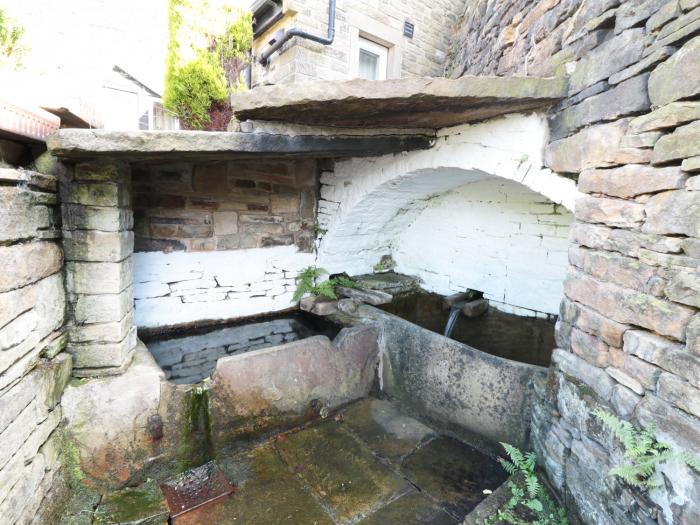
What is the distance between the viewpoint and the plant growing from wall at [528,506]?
1.80m

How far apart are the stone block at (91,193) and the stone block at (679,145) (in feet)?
8.66

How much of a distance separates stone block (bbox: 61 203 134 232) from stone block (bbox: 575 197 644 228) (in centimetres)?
254

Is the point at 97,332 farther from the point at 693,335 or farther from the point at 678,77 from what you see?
the point at 678,77

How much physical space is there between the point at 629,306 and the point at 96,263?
270cm

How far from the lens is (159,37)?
236 inches

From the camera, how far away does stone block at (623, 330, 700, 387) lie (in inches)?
50.2

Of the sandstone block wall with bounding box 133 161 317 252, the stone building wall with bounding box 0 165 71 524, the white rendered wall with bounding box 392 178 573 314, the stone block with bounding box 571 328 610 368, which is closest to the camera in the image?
the stone building wall with bounding box 0 165 71 524

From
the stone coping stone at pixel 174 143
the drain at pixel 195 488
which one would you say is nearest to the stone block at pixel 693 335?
the stone coping stone at pixel 174 143

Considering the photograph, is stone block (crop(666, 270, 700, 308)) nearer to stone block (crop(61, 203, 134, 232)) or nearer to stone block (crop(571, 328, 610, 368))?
stone block (crop(571, 328, 610, 368))

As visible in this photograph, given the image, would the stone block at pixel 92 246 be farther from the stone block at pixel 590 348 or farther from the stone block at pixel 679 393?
the stone block at pixel 679 393

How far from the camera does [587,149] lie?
5.89 ft

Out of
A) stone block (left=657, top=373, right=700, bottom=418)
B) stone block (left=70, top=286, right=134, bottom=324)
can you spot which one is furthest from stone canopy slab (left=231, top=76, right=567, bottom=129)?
stone block (left=657, top=373, right=700, bottom=418)

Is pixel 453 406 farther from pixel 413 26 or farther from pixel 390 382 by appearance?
pixel 413 26

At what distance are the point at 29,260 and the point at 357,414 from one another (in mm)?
2387
